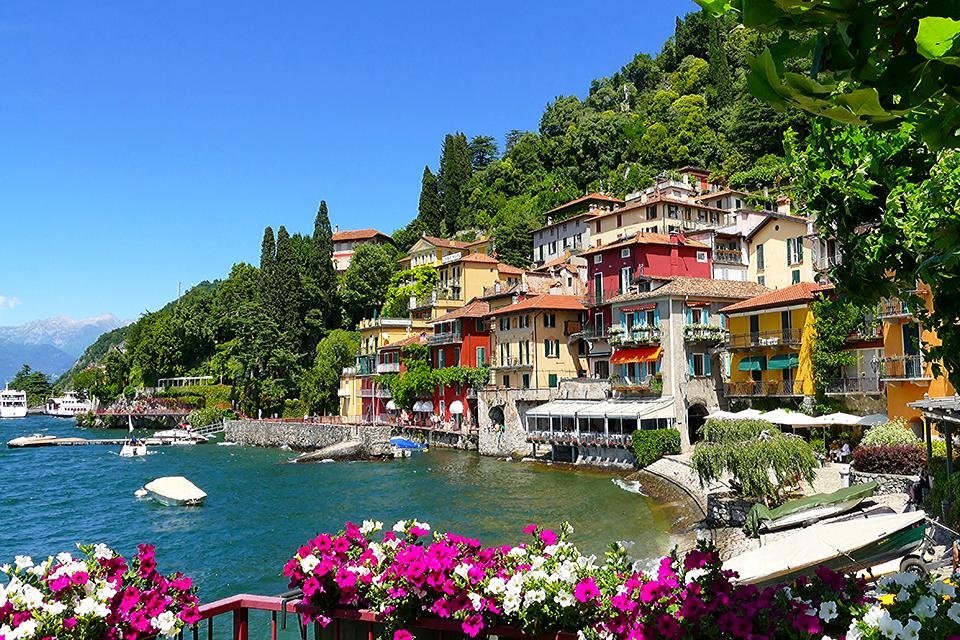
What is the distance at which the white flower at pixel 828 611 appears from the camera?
3.91 m

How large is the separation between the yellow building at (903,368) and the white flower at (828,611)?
101 feet

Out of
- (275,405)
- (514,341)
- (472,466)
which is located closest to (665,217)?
(514,341)

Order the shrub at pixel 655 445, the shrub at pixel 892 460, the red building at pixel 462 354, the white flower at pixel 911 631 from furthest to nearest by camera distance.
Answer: the red building at pixel 462 354
the shrub at pixel 655 445
the shrub at pixel 892 460
the white flower at pixel 911 631

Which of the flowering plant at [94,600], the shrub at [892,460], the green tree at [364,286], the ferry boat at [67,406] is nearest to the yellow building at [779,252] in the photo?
the shrub at [892,460]

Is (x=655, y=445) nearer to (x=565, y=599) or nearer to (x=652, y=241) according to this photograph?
(x=652, y=241)

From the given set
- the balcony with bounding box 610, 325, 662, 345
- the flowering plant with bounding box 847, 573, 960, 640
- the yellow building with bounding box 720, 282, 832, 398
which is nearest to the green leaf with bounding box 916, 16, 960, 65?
the flowering plant with bounding box 847, 573, 960, 640

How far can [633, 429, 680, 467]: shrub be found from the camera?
40.0 m

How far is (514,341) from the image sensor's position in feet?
176

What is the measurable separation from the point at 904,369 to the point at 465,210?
73.0 m

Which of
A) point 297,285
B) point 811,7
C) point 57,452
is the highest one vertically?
point 297,285

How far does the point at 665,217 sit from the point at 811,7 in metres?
62.8

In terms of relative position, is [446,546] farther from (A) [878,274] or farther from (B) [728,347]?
(B) [728,347]

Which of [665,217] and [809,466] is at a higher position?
[665,217]

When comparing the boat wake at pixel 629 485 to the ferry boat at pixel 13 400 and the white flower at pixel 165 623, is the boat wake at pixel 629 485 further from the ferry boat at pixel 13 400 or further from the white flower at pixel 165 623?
the ferry boat at pixel 13 400
